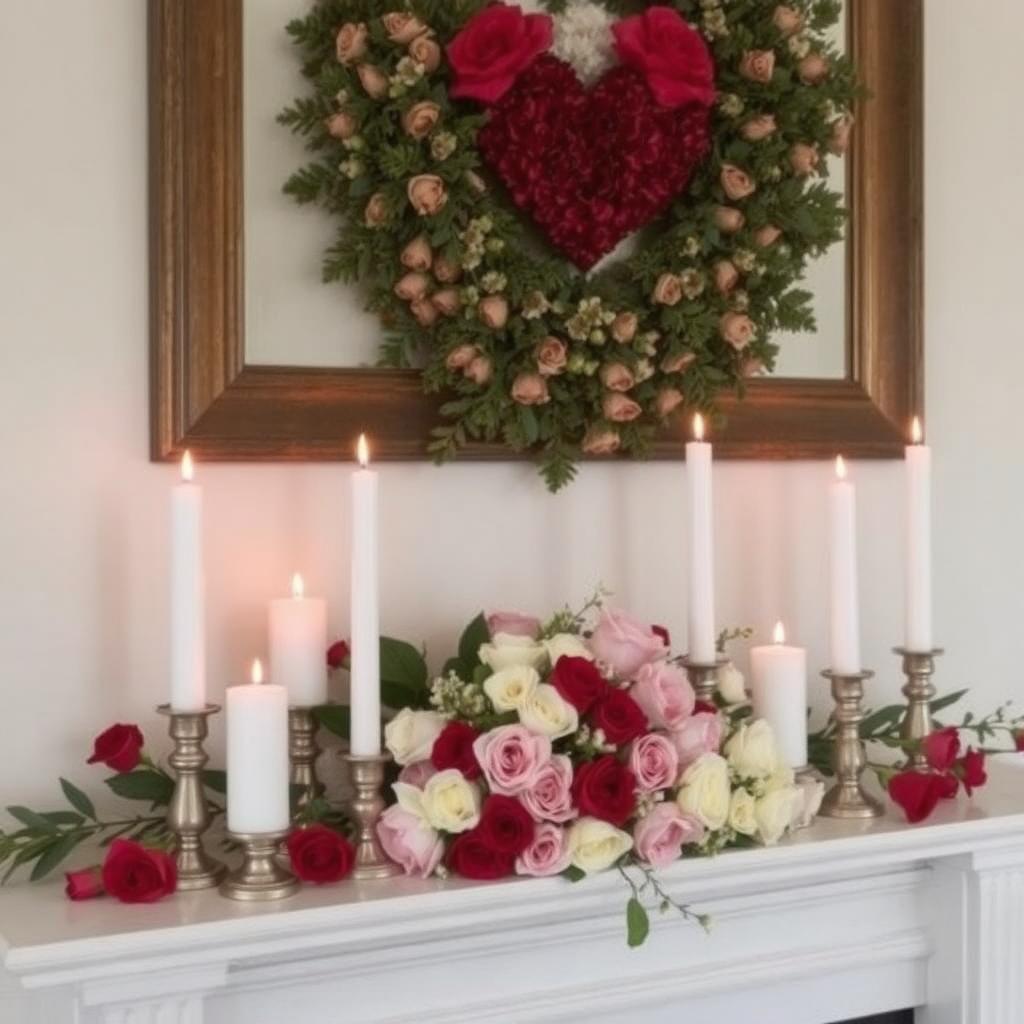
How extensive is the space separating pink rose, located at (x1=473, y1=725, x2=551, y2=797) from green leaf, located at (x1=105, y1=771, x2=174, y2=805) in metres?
0.27

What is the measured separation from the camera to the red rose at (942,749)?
1.35m

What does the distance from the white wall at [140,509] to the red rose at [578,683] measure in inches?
10.0

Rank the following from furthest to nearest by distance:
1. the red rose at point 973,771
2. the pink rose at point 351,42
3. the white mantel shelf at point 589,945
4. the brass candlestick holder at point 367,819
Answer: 1. the red rose at point 973,771
2. the pink rose at point 351,42
3. the brass candlestick holder at point 367,819
4. the white mantel shelf at point 589,945

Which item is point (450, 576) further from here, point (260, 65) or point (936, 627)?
point (936, 627)

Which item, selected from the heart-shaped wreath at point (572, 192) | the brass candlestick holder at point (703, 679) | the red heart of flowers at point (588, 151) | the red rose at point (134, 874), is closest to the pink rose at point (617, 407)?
the heart-shaped wreath at point (572, 192)

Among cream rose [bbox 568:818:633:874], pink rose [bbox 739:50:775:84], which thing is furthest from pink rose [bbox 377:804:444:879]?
pink rose [bbox 739:50:775:84]

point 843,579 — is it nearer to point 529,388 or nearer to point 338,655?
point 529,388

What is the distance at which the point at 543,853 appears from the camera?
1.14 metres

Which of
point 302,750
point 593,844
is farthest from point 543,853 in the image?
point 302,750

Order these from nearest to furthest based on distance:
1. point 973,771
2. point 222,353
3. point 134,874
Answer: point 134,874
point 222,353
point 973,771

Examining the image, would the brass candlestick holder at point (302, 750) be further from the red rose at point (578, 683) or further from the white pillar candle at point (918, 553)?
the white pillar candle at point (918, 553)

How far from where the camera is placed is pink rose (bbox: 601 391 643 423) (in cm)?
137

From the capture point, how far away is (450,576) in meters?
1.41

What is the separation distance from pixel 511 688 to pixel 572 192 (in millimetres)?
470
